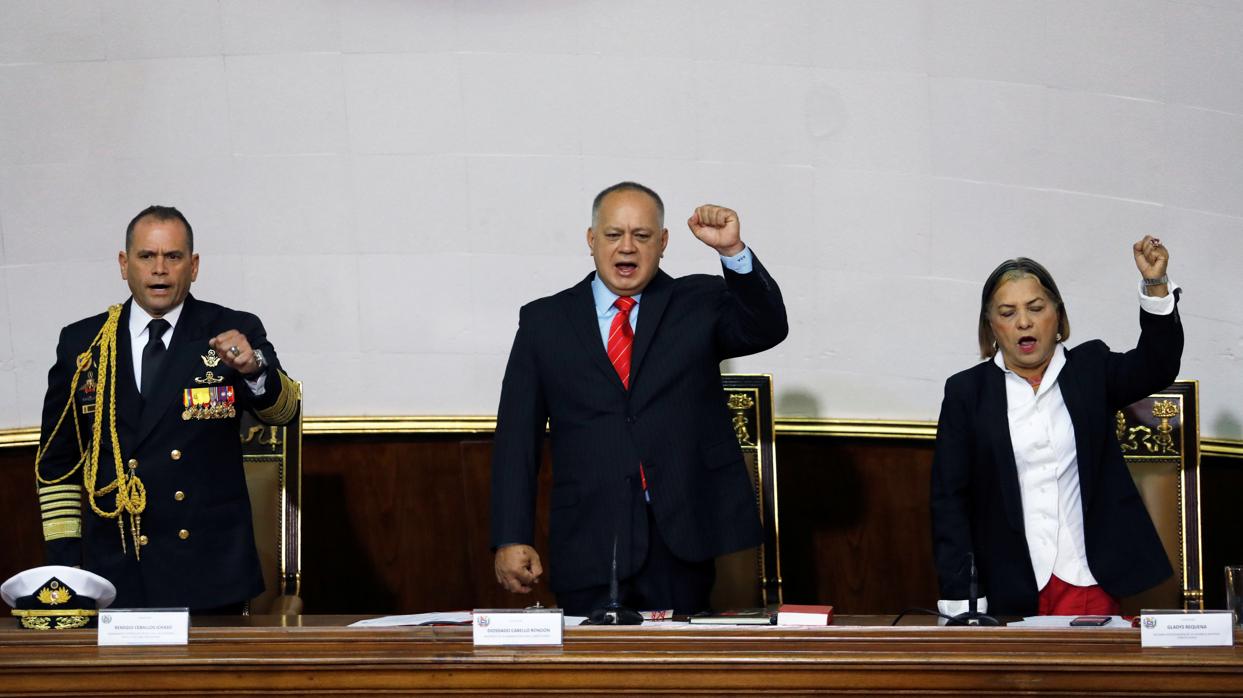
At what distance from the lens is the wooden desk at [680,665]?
2.09 meters

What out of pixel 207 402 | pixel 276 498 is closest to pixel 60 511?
pixel 207 402

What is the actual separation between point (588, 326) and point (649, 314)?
5.1 inches

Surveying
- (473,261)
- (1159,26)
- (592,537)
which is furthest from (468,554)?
(1159,26)

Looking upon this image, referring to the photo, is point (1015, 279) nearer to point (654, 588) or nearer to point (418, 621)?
point (654, 588)

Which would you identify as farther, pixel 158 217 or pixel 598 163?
pixel 598 163

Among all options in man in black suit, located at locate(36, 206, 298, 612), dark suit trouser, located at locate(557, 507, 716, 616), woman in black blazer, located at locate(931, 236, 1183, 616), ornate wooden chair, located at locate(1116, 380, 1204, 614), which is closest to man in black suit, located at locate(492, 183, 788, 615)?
dark suit trouser, located at locate(557, 507, 716, 616)

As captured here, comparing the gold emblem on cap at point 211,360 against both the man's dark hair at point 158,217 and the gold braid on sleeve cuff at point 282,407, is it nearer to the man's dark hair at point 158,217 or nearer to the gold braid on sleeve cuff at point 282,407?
the gold braid on sleeve cuff at point 282,407

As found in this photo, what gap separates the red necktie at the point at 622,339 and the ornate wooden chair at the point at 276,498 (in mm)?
829

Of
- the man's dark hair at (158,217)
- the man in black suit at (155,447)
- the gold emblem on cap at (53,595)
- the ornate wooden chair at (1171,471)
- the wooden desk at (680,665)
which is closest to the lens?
the wooden desk at (680,665)

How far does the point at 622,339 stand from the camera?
3225 mm

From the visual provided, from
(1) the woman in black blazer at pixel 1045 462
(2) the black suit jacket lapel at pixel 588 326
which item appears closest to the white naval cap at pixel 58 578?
(2) the black suit jacket lapel at pixel 588 326

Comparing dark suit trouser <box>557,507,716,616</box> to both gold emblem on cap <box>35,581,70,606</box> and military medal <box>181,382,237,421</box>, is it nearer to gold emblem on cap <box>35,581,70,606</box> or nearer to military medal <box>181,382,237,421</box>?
military medal <box>181,382,237,421</box>

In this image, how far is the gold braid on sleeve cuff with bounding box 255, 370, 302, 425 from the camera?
3.25 metres

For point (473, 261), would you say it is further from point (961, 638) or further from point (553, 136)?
point (961, 638)
